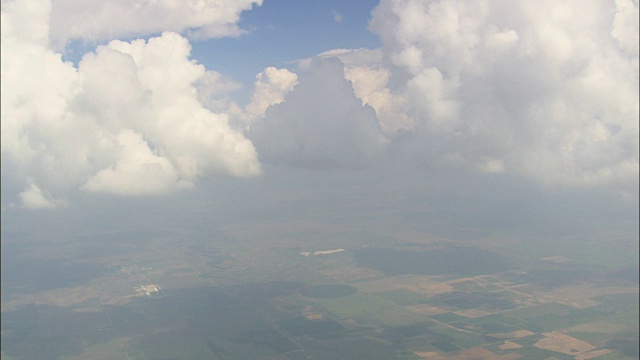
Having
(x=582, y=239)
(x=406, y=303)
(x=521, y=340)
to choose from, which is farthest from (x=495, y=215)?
(x=521, y=340)

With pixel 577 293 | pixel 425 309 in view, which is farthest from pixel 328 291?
pixel 577 293

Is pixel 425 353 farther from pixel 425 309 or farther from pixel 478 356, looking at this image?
pixel 425 309

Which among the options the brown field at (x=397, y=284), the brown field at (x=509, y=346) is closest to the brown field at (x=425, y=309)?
the brown field at (x=397, y=284)

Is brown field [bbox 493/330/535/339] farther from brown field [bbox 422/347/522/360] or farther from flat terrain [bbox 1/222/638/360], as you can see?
brown field [bbox 422/347/522/360]

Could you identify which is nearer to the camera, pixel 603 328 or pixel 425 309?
pixel 603 328

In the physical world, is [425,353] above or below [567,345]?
below
